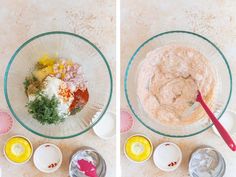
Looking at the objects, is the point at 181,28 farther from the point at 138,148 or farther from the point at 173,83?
the point at 138,148

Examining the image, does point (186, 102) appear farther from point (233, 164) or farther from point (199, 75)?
point (233, 164)

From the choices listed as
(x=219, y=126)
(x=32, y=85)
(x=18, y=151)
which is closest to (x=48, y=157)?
(x=18, y=151)

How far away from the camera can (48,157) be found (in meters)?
1.06

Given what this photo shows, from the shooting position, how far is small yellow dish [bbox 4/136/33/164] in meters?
1.05

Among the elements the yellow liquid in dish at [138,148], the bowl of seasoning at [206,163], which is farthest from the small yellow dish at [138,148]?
the bowl of seasoning at [206,163]

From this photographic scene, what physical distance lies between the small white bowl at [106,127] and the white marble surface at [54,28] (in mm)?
18

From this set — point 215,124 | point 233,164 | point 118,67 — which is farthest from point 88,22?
point 233,164

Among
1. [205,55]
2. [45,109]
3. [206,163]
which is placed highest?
[205,55]

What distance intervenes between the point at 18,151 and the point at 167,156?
1.23 ft

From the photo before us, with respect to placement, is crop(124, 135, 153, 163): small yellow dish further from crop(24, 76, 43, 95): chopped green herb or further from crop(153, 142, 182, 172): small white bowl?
crop(24, 76, 43, 95): chopped green herb

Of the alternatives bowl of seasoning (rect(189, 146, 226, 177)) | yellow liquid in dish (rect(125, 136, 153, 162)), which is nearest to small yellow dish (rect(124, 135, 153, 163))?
yellow liquid in dish (rect(125, 136, 153, 162))

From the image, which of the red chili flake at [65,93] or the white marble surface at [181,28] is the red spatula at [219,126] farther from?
the red chili flake at [65,93]

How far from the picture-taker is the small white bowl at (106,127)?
104 centimetres

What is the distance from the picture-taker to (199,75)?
102 cm
